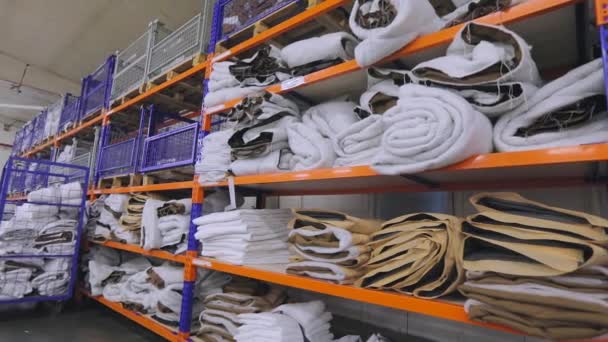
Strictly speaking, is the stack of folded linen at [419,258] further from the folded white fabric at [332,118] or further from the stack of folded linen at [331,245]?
the folded white fabric at [332,118]

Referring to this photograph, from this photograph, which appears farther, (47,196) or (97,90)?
(97,90)

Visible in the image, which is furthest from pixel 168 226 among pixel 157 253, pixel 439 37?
pixel 439 37

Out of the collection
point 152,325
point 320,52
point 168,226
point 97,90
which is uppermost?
point 97,90

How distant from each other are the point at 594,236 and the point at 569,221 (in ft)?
0.23

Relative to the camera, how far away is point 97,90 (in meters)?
4.18

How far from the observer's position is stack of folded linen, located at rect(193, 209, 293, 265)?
1749 mm

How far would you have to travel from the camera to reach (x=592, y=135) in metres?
0.88

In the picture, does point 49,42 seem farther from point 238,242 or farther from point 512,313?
point 512,313

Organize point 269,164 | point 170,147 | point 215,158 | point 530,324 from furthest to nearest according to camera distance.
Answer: point 170,147 < point 215,158 < point 269,164 < point 530,324

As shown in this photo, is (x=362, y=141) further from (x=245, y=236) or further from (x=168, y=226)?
(x=168, y=226)

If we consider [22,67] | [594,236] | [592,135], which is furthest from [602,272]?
[22,67]

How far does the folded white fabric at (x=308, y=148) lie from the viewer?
146 cm

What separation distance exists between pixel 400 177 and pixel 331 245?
1.45 feet

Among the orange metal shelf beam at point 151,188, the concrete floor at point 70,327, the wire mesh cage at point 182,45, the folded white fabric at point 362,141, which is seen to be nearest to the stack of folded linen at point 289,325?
the folded white fabric at point 362,141
